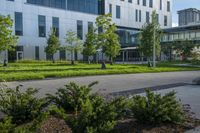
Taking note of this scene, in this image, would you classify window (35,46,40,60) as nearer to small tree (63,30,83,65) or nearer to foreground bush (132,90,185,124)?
small tree (63,30,83,65)

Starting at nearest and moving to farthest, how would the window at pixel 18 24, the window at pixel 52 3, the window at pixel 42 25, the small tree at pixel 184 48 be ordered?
1. the window at pixel 18 24
2. the window at pixel 42 25
3. the window at pixel 52 3
4. the small tree at pixel 184 48

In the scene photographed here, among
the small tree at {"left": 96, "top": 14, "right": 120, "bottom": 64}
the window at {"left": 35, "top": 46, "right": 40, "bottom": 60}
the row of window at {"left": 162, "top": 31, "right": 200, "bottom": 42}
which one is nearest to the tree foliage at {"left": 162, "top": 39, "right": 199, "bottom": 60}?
the row of window at {"left": 162, "top": 31, "right": 200, "bottom": 42}

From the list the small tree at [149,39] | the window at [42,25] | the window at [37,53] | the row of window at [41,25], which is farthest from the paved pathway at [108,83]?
the window at [42,25]

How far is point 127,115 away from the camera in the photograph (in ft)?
25.8

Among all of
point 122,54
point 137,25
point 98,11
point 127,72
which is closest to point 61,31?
point 98,11

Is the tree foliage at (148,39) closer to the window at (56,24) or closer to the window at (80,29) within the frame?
the window at (56,24)

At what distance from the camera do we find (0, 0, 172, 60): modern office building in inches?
2263

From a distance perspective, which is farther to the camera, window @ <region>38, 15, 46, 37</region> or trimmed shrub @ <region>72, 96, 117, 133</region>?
window @ <region>38, 15, 46, 37</region>

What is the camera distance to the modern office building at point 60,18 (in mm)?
57469

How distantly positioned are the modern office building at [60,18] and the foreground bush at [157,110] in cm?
5088

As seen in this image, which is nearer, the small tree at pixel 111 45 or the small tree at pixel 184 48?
the small tree at pixel 111 45

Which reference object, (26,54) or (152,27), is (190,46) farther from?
(26,54)

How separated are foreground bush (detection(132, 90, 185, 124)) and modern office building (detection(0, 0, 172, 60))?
50.9 m

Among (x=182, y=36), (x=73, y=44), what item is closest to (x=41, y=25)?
(x=73, y=44)
